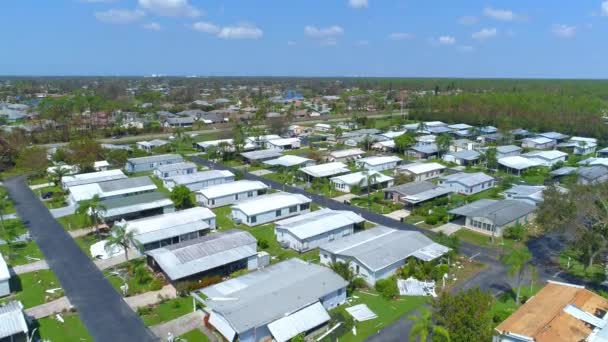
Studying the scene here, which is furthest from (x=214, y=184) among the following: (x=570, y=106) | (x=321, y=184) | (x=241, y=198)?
(x=570, y=106)

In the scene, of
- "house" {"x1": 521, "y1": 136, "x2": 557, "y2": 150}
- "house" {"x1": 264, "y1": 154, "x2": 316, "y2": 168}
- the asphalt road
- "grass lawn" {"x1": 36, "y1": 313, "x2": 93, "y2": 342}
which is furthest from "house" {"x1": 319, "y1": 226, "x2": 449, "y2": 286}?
"house" {"x1": 521, "y1": 136, "x2": 557, "y2": 150}

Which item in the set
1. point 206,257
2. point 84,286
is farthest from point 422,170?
point 84,286

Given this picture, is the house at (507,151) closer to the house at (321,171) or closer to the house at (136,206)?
the house at (321,171)

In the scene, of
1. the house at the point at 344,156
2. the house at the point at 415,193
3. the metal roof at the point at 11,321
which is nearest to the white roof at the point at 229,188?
the house at the point at 415,193

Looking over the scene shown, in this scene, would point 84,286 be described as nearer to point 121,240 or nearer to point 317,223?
point 121,240

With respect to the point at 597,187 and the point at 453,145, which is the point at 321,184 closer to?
the point at 597,187
